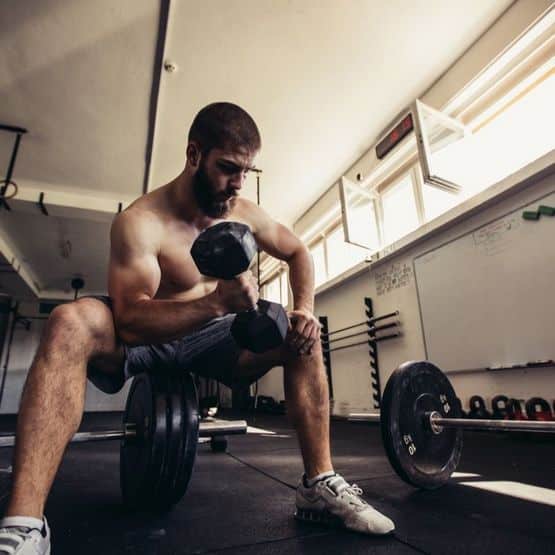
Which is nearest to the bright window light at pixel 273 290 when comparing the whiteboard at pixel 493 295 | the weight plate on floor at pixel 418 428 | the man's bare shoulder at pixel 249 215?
the whiteboard at pixel 493 295

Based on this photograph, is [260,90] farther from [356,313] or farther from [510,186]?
[356,313]

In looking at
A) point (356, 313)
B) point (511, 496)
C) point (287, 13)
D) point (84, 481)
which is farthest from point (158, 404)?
point (356, 313)

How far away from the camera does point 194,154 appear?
1.10 metres

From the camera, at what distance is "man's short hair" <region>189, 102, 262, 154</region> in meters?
1.05

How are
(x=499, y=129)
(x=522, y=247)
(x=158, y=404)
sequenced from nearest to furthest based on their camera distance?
(x=158, y=404) < (x=522, y=247) < (x=499, y=129)

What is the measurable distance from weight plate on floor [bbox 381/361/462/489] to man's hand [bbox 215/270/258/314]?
553 millimetres

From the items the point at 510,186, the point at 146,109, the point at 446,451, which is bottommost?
the point at 446,451

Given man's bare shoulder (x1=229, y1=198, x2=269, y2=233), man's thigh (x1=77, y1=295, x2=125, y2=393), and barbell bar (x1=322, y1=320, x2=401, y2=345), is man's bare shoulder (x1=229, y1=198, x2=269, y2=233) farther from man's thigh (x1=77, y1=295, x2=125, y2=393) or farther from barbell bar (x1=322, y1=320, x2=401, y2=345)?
barbell bar (x1=322, y1=320, x2=401, y2=345)

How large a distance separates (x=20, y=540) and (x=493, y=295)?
8.37ft

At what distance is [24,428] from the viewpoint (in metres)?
0.67

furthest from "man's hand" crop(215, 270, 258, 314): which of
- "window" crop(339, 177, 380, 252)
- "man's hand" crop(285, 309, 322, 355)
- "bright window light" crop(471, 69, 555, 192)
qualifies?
"window" crop(339, 177, 380, 252)

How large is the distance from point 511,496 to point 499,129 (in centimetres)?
242

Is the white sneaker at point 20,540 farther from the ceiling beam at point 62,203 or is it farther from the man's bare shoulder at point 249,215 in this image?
the ceiling beam at point 62,203

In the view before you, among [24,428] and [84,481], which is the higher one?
[24,428]
